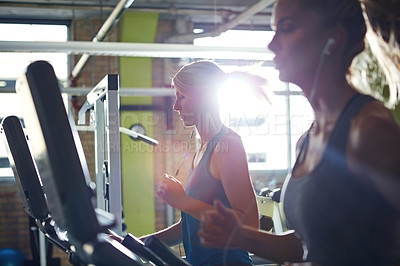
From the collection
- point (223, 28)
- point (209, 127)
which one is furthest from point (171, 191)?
point (223, 28)

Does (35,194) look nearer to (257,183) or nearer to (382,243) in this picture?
(382,243)

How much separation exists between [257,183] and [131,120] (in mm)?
1604

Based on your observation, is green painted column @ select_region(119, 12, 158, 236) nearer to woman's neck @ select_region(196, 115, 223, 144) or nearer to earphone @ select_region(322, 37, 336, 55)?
woman's neck @ select_region(196, 115, 223, 144)

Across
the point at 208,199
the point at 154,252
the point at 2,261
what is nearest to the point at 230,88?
the point at 208,199

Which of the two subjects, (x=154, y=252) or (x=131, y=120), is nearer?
(x=154, y=252)

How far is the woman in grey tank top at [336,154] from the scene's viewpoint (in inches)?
34.5

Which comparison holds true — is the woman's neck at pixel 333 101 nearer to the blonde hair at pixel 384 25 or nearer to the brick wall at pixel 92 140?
the blonde hair at pixel 384 25

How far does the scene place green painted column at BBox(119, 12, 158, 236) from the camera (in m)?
5.48

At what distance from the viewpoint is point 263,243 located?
1071 mm

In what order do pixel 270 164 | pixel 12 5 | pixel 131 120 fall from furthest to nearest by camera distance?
pixel 270 164
pixel 131 120
pixel 12 5

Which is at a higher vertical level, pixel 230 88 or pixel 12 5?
pixel 12 5

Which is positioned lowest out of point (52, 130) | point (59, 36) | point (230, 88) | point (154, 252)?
point (154, 252)

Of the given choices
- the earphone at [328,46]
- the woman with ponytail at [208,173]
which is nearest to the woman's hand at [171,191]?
the woman with ponytail at [208,173]

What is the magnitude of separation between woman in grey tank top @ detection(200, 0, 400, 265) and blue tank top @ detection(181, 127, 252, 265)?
0.56m
